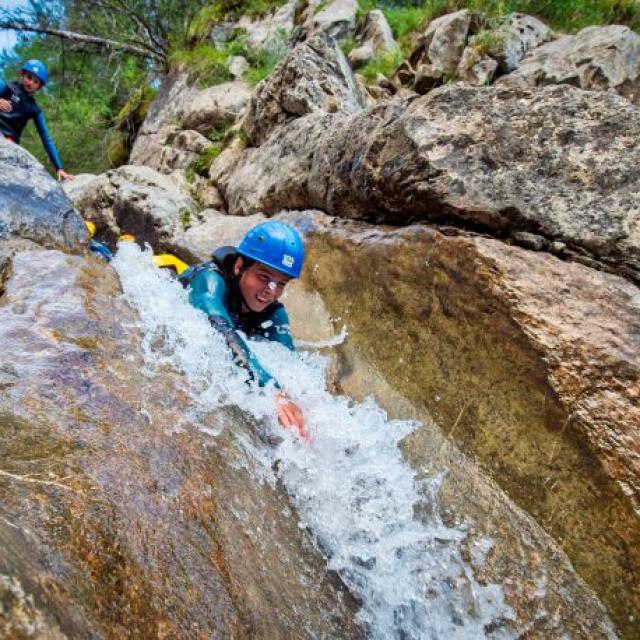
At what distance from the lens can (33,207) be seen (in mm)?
3709

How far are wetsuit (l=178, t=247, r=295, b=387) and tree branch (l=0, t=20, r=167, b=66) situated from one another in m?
10.5

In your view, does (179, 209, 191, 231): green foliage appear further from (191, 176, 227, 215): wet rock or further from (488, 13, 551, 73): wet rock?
(488, 13, 551, 73): wet rock

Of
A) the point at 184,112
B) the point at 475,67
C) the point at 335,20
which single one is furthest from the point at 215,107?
the point at 475,67

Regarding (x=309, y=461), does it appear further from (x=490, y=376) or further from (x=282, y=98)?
(x=282, y=98)

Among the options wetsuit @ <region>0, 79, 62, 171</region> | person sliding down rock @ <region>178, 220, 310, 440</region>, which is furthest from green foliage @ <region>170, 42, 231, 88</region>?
person sliding down rock @ <region>178, 220, 310, 440</region>

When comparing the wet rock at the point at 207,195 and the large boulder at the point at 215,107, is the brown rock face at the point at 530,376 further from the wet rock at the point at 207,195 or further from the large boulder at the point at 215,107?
the large boulder at the point at 215,107

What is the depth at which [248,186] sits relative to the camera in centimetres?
628

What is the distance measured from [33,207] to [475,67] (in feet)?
25.3

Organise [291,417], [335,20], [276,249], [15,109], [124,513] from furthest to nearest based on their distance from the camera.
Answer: [335,20] → [15,109] → [276,249] → [291,417] → [124,513]

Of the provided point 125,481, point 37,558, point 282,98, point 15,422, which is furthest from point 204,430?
point 282,98

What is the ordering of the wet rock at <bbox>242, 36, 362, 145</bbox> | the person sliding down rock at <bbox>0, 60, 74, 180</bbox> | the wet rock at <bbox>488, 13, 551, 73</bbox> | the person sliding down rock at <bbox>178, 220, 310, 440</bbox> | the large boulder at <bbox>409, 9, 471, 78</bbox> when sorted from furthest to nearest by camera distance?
the large boulder at <bbox>409, 9, 471, 78</bbox>, the wet rock at <bbox>488, 13, 551, 73</bbox>, the person sliding down rock at <bbox>0, 60, 74, 180</bbox>, the wet rock at <bbox>242, 36, 362, 145</bbox>, the person sliding down rock at <bbox>178, 220, 310, 440</bbox>

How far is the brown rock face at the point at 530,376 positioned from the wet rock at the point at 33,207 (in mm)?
2722

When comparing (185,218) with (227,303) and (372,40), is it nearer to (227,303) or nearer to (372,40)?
(227,303)

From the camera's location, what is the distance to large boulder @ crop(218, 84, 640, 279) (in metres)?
2.72
